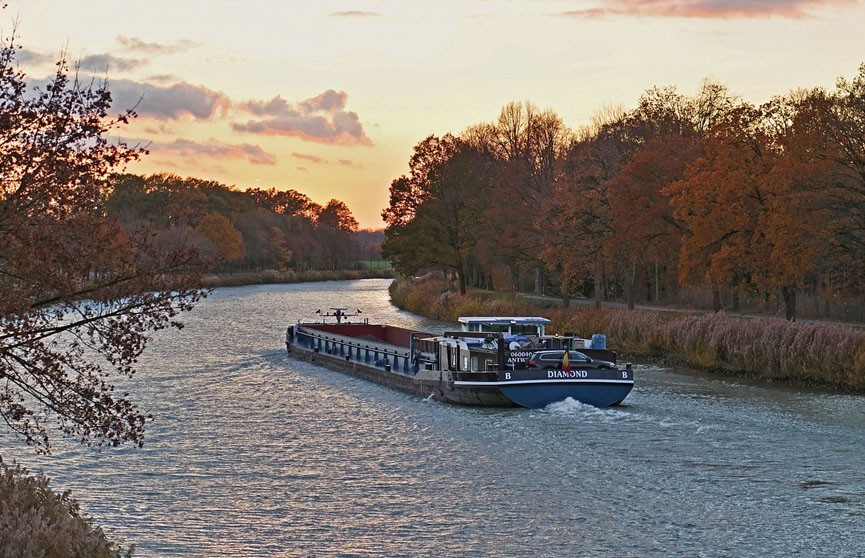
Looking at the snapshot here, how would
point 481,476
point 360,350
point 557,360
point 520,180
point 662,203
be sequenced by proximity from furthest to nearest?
point 520,180, point 662,203, point 360,350, point 557,360, point 481,476

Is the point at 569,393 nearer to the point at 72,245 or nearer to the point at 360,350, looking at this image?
the point at 360,350

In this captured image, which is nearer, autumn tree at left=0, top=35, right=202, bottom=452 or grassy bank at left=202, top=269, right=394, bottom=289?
autumn tree at left=0, top=35, right=202, bottom=452

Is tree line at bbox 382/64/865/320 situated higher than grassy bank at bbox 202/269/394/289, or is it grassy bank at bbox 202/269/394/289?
tree line at bbox 382/64/865/320

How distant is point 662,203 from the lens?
58625 mm

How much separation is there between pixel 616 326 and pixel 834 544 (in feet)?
106

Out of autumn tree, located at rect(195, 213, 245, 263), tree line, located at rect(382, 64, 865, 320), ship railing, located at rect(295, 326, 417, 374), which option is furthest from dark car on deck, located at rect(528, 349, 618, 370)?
autumn tree, located at rect(195, 213, 245, 263)

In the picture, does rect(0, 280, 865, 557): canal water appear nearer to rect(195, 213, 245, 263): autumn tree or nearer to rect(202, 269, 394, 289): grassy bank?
rect(202, 269, 394, 289): grassy bank

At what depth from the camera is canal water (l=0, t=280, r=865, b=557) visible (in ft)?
58.3

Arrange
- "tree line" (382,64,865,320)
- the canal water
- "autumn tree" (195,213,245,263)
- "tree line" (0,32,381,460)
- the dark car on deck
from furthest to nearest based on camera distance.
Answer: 1. "autumn tree" (195,213,245,263)
2. "tree line" (382,64,865,320)
3. the dark car on deck
4. the canal water
5. "tree line" (0,32,381,460)

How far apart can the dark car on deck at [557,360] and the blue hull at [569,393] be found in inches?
38.1

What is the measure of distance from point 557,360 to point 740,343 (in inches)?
409

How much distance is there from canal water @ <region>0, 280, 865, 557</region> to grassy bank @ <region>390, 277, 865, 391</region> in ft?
6.27

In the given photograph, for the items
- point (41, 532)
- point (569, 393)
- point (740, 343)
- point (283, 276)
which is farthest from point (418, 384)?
point (283, 276)

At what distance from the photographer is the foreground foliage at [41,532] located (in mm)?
11672
